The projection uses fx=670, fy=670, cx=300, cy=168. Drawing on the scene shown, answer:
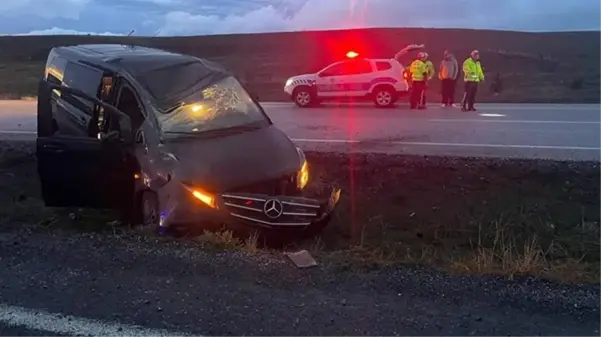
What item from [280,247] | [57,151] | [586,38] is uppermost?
[586,38]

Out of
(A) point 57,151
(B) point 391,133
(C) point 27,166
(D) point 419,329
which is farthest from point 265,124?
(B) point 391,133

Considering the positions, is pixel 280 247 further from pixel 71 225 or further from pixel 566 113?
pixel 566 113

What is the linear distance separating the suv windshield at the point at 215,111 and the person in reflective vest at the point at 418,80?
13088mm

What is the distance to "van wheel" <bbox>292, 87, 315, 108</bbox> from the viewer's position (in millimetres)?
22109

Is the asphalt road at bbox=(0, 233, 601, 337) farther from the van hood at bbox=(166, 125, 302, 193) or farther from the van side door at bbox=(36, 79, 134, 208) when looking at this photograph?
the van side door at bbox=(36, 79, 134, 208)

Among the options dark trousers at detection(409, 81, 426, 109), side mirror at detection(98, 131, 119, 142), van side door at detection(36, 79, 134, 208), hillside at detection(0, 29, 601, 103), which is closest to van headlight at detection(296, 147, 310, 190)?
van side door at detection(36, 79, 134, 208)

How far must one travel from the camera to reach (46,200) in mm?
7270

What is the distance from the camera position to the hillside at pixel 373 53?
3162 cm

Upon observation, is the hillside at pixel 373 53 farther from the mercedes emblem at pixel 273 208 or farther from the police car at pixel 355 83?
the mercedes emblem at pixel 273 208

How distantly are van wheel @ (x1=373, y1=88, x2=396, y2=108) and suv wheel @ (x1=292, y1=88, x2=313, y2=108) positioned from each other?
219 cm

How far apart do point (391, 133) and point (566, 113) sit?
6.71 metres

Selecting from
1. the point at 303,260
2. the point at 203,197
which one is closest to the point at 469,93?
the point at 203,197

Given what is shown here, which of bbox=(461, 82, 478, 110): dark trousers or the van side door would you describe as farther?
bbox=(461, 82, 478, 110): dark trousers

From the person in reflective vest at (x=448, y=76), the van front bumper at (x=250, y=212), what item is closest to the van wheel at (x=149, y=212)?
the van front bumper at (x=250, y=212)
